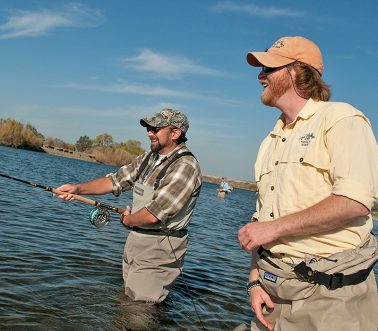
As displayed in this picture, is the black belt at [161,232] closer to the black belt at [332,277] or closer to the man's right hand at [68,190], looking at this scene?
the man's right hand at [68,190]

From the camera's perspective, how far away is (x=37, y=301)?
6109 mm

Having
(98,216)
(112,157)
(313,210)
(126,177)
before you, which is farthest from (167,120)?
(112,157)

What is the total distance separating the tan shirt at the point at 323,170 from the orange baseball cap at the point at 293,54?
0.27 metres

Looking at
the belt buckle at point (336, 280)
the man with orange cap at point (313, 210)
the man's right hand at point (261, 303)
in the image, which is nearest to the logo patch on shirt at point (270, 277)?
the man with orange cap at point (313, 210)

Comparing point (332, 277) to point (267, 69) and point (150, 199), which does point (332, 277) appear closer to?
point (267, 69)

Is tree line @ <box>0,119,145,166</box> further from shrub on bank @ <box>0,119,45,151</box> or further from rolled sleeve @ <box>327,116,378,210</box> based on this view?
rolled sleeve @ <box>327,116,378,210</box>

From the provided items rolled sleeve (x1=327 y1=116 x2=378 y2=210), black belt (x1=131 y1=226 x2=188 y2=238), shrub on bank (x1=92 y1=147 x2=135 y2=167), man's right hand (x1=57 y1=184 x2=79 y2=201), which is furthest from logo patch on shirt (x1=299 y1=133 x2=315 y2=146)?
shrub on bank (x1=92 y1=147 x2=135 y2=167)

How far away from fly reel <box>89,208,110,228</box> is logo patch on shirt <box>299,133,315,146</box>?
4.74m

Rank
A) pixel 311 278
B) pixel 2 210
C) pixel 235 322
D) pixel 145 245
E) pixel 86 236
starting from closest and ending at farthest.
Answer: pixel 311 278 < pixel 145 245 < pixel 235 322 < pixel 86 236 < pixel 2 210

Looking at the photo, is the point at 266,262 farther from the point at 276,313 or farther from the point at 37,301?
the point at 37,301

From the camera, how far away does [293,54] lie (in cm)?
305

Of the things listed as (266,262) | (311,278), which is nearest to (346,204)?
(311,278)

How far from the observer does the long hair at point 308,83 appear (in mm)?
3061

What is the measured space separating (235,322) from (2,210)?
28.7 ft
